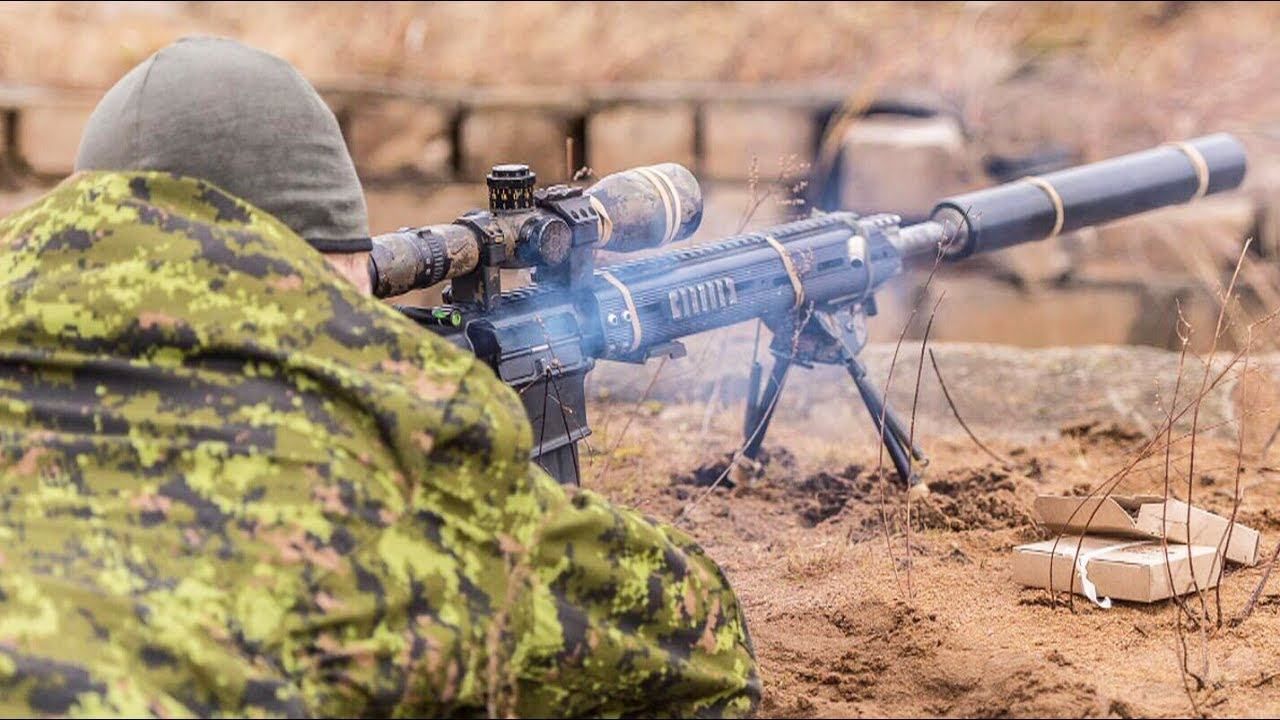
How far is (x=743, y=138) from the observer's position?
A: 768cm

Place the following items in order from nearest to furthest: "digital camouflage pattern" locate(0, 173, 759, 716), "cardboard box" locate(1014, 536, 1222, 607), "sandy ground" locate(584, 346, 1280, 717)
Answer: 1. "digital camouflage pattern" locate(0, 173, 759, 716)
2. "sandy ground" locate(584, 346, 1280, 717)
3. "cardboard box" locate(1014, 536, 1222, 607)

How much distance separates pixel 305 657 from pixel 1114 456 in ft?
11.1

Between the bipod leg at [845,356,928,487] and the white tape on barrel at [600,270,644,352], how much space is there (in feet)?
2.31

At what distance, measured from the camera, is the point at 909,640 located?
10.3 ft

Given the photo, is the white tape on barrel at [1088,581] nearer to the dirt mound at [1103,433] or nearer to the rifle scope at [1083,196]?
the rifle scope at [1083,196]

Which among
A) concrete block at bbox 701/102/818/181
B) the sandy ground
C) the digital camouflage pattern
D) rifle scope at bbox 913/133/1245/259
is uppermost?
concrete block at bbox 701/102/818/181

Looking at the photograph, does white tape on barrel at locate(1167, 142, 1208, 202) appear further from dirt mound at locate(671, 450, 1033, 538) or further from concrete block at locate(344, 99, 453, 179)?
concrete block at locate(344, 99, 453, 179)

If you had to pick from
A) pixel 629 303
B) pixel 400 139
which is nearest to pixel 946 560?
pixel 629 303

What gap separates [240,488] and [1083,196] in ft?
10.5

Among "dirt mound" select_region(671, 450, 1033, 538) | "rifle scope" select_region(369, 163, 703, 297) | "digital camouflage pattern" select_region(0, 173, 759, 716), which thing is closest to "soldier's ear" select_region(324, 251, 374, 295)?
"digital camouflage pattern" select_region(0, 173, 759, 716)

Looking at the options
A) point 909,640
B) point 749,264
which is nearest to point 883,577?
point 909,640

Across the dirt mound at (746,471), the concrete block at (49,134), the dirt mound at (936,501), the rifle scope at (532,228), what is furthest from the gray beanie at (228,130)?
the concrete block at (49,134)

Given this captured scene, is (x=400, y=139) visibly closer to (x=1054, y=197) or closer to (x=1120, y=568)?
(x=1054, y=197)

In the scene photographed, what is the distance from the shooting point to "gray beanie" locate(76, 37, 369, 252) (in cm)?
223
